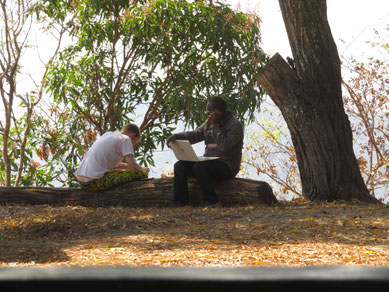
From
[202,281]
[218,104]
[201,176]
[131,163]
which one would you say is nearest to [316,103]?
→ [218,104]

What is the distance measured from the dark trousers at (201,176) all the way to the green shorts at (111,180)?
2.27 feet

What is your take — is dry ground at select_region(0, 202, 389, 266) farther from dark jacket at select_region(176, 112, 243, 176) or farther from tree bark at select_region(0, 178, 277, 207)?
dark jacket at select_region(176, 112, 243, 176)

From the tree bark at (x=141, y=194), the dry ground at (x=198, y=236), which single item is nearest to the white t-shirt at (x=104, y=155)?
the tree bark at (x=141, y=194)

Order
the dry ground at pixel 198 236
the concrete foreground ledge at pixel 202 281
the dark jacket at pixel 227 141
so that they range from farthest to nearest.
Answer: the dark jacket at pixel 227 141 < the dry ground at pixel 198 236 < the concrete foreground ledge at pixel 202 281

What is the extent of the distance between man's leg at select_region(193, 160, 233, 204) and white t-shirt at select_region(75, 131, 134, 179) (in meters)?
0.87

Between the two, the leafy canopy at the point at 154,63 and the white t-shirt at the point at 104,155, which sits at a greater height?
the leafy canopy at the point at 154,63

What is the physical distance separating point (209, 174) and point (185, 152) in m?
0.39

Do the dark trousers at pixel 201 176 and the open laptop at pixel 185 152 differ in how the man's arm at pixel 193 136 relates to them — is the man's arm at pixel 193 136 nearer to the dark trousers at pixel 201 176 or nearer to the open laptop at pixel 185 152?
the open laptop at pixel 185 152

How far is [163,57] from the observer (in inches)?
384

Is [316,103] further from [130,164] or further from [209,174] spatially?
[130,164]

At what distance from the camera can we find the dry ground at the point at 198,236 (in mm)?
3678
